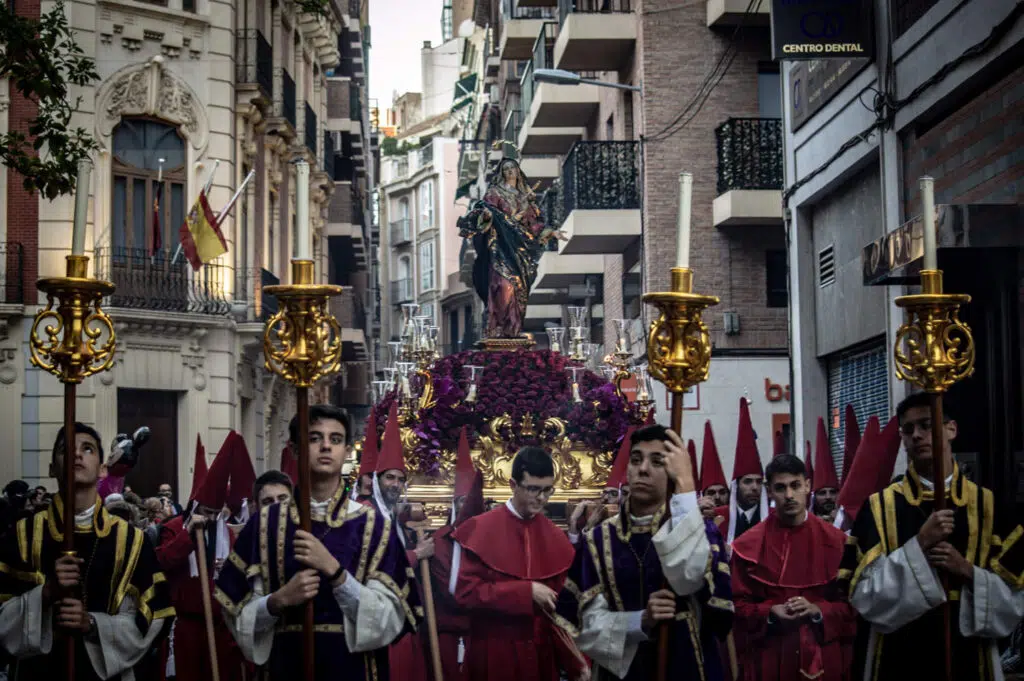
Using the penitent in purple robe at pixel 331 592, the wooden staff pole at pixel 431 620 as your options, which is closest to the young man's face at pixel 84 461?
the penitent in purple robe at pixel 331 592

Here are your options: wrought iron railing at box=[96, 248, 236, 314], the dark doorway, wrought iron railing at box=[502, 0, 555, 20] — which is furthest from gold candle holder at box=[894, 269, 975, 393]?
wrought iron railing at box=[502, 0, 555, 20]

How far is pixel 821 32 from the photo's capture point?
14.4m

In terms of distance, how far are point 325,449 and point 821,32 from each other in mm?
9003

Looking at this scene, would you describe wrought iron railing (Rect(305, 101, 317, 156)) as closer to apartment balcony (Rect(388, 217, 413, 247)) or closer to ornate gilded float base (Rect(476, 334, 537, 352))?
ornate gilded float base (Rect(476, 334, 537, 352))

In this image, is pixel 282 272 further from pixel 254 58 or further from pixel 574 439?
pixel 574 439

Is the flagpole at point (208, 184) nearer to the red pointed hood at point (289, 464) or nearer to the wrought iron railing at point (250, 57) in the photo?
the wrought iron railing at point (250, 57)

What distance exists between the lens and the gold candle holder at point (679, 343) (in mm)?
6180

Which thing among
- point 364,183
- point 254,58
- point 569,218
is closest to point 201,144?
point 254,58

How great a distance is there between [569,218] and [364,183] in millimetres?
26979

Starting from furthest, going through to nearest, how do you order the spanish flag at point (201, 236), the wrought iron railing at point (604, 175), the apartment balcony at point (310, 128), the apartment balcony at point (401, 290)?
the apartment balcony at point (401, 290) → the apartment balcony at point (310, 128) → the wrought iron railing at point (604, 175) → the spanish flag at point (201, 236)

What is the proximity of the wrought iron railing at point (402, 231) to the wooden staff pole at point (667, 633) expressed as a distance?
65944mm

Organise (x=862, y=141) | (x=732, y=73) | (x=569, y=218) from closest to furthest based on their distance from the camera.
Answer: (x=862, y=141), (x=732, y=73), (x=569, y=218)

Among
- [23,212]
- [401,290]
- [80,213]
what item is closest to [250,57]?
[23,212]

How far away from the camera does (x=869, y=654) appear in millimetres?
6910
